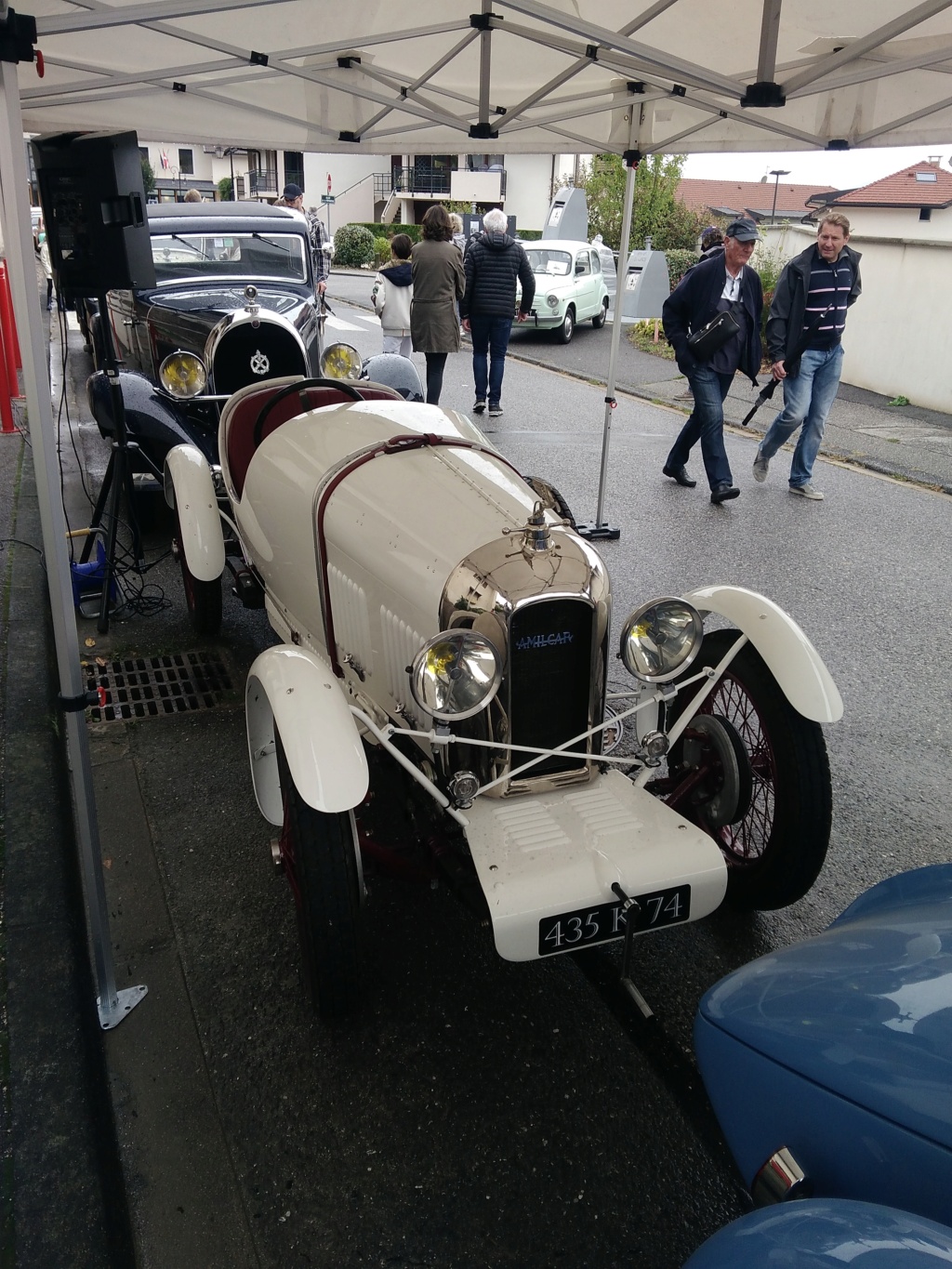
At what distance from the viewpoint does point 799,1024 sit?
1605mm

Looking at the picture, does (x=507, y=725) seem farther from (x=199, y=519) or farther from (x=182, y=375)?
(x=182, y=375)

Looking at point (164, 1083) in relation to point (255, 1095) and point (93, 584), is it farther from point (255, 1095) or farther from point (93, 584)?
point (93, 584)

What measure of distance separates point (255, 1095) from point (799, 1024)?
4.66 ft

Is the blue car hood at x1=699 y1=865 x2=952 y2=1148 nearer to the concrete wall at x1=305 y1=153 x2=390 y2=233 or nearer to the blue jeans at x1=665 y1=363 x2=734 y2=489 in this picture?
the blue jeans at x1=665 y1=363 x2=734 y2=489

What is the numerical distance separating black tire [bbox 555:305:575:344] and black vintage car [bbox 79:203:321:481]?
7.44 metres

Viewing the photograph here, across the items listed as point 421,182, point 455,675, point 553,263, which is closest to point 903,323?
point 553,263

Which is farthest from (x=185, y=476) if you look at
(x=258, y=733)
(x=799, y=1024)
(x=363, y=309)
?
(x=363, y=309)

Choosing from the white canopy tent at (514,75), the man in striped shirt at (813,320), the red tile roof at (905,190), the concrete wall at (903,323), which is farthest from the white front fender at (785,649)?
the red tile roof at (905,190)

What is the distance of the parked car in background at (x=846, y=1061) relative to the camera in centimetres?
136

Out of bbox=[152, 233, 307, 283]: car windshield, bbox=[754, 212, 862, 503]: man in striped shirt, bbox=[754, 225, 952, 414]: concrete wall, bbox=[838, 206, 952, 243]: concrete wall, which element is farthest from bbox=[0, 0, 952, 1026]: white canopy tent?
bbox=[838, 206, 952, 243]: concrete wall

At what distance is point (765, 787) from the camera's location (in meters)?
2.98

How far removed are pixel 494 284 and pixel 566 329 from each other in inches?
282

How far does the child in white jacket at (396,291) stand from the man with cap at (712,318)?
3199 mm

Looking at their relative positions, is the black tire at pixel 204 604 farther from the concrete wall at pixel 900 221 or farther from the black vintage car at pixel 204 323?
the concrete wall at pixel 900 221
